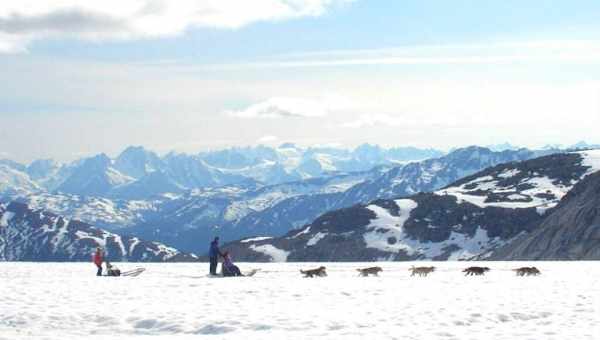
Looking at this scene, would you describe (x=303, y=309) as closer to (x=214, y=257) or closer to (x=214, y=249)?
(x=214, y=257)

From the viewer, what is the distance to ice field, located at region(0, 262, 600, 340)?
21.9 meters

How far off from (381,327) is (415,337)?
7.04ft

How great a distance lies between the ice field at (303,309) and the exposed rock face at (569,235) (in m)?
122

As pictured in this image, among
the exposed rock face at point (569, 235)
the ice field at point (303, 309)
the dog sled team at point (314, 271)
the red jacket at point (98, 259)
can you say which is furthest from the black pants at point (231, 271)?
the exposed rock face at point (569, 235)

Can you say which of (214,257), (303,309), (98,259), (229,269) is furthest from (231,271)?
(303,309)

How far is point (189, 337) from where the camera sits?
2139cm

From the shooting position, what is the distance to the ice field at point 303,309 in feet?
71.8

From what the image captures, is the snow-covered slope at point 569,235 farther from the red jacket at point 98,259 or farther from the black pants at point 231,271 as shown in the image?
the red jacket at point 98,259

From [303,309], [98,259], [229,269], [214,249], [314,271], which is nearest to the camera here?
[303,309]

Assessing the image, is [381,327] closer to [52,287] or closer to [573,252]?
[52,287]

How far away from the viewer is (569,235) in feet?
520

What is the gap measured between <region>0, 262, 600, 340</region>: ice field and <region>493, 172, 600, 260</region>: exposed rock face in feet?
400

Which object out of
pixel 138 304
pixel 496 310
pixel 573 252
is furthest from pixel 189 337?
pixel 573 252

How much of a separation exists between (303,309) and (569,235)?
477 ft
